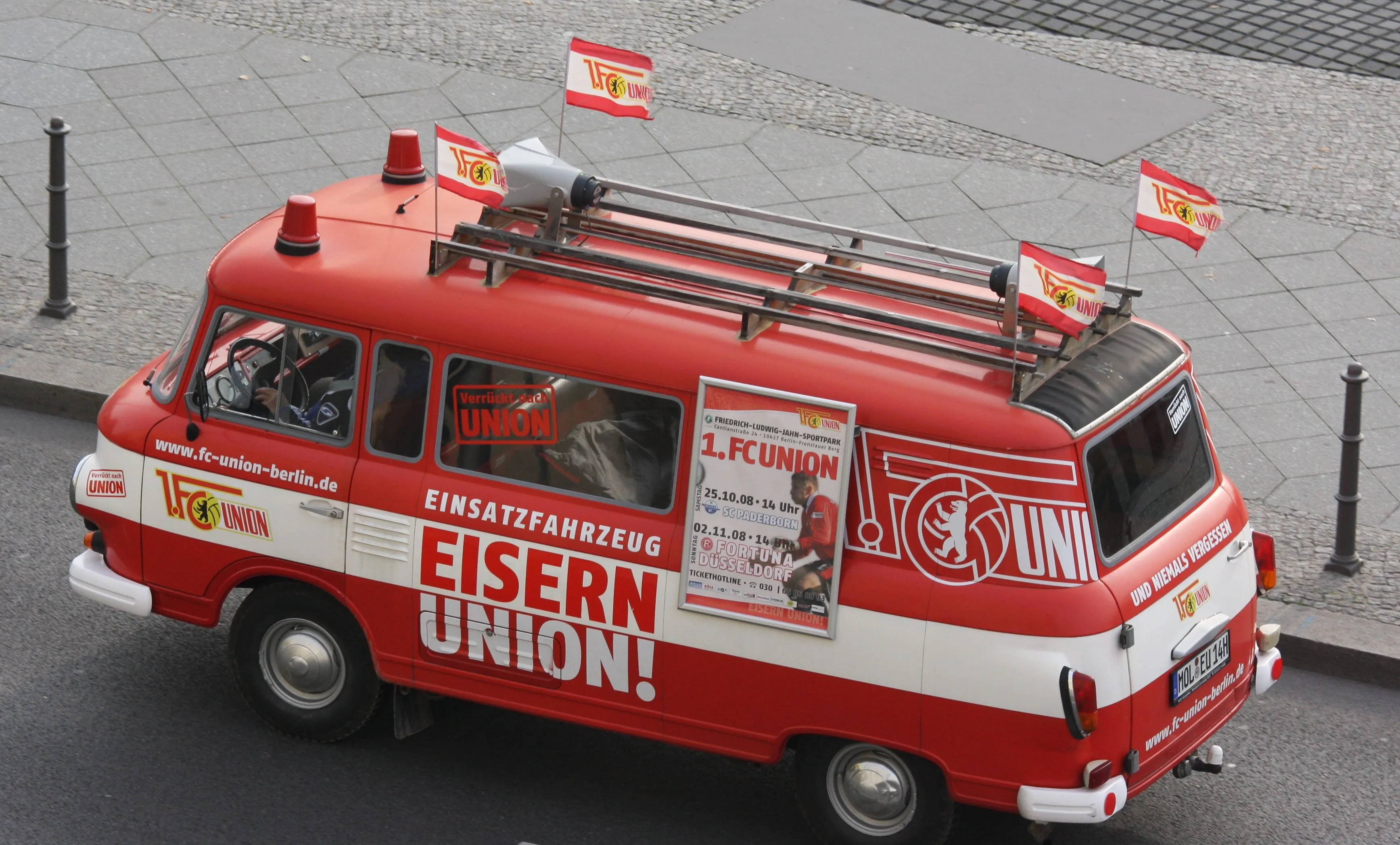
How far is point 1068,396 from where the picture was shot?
5910 mm

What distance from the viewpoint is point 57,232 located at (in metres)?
9.94

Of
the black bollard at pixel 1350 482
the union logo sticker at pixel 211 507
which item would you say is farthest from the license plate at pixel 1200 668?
the union logo sticker at pixel 211 507

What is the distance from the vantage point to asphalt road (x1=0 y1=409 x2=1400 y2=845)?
663 cm

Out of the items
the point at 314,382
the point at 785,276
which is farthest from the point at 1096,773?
the point at 314,382

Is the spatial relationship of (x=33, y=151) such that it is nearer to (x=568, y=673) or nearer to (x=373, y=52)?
(x=373, y=52)

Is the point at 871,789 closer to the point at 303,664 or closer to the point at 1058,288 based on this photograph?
the point at 1058,288

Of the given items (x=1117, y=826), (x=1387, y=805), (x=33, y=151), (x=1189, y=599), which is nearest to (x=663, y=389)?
(x=1189, y=599)

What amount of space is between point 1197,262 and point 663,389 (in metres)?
6.24

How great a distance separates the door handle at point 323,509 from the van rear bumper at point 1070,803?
8.74 feet

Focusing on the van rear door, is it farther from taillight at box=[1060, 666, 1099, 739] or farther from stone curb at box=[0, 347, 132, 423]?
stone curb at box=[0, 347, 132, 423]

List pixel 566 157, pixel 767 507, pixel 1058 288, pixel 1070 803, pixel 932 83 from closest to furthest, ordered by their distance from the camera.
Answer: pixel 1058 288 → pixel 1070 803 → pixel 767 507 → pixel 566 157 → pixel 932 83

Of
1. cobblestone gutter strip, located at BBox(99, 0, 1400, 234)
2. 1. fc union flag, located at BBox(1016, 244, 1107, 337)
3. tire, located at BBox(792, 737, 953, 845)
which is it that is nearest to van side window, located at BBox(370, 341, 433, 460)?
tire, located at BBox(792, 737, 953, 845)

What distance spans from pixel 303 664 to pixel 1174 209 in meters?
3.73

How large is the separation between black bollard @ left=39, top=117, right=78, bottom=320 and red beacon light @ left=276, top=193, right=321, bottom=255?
380 centimetres
